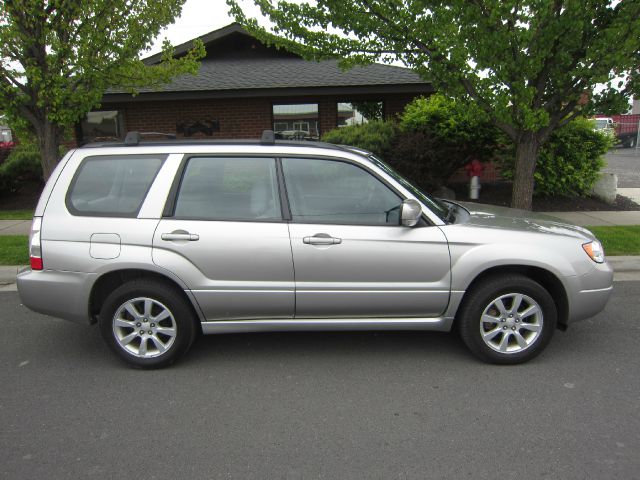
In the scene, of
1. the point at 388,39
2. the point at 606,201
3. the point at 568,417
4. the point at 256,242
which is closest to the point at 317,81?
the point at 388,39

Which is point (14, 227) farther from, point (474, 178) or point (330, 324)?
point (474, 178)

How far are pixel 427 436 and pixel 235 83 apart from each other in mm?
10633

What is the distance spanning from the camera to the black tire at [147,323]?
3.92 meters

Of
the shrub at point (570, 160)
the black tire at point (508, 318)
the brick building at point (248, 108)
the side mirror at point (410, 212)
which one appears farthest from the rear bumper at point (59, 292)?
the brick building at point (248, 108)

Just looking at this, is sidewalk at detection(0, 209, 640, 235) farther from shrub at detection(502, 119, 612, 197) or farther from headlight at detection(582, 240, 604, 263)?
headlight at detection(582, 240, 604, 263)

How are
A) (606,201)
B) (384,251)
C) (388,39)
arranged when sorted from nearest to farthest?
(384,251)
(388,39)
(606,201)

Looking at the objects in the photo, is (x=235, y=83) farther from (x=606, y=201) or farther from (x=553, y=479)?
(x=553, y=479)

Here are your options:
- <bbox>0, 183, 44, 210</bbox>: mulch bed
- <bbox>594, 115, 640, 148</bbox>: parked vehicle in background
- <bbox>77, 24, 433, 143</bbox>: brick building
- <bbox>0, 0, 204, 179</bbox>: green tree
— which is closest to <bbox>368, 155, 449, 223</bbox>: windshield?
<bbox>0, 0, 204, 179</bbox>: green tree

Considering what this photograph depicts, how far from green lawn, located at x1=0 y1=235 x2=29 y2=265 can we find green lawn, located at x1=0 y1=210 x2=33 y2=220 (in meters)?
2.32

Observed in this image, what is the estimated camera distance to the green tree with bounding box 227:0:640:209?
6.12m

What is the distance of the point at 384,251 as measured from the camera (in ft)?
12.7

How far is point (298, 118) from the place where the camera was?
1373cm

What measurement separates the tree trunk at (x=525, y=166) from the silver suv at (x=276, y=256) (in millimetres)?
3760

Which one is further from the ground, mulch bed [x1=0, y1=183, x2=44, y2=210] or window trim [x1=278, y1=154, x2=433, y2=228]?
window trim [x1=278, y1=154, x2=433, y2=228]
